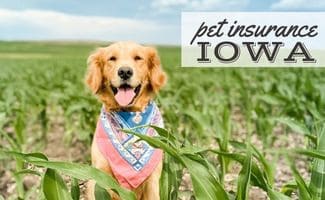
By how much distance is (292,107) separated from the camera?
15.1ft

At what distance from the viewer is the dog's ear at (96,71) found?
7.71 feet

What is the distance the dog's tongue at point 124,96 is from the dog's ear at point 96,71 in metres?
0.10

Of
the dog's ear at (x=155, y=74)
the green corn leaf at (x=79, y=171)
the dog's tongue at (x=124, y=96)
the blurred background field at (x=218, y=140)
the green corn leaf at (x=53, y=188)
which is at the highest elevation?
the dog's ear at (x=155, y=74)

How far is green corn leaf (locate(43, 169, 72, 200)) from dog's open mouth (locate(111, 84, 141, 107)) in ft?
2.16

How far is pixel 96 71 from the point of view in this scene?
235cm

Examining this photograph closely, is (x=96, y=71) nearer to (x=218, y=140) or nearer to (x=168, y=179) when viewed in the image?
(x=168, y=179)

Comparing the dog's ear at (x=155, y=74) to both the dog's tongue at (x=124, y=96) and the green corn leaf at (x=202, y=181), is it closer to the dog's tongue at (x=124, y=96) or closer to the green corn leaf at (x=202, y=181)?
the dog's tongue at (x=124, y=96)

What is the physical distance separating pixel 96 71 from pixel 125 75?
0.18 m

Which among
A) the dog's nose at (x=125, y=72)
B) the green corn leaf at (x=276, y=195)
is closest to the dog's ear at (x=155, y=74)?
the dog's nose at (x=125, y=72)

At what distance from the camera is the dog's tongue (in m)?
2.27

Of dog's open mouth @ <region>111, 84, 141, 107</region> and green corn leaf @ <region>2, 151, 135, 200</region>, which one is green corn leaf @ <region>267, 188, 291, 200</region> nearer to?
green corn leaf @ <region>2, 151, 135, 200</region>

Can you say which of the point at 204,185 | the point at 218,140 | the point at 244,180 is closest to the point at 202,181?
the point at 204,185

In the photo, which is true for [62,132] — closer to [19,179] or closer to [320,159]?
[19,179]

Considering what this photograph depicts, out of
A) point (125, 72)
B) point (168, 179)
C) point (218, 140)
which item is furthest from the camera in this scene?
point (218, 140)
